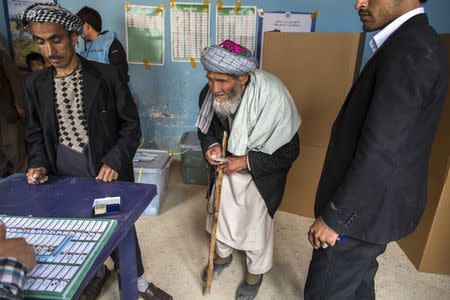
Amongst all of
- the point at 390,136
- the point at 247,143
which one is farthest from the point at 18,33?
the point at 390,136

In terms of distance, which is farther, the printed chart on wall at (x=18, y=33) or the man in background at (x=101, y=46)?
the printed chart on wall at (x=18, y=33)

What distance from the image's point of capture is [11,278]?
67cm

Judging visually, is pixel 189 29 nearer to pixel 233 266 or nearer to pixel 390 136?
pixel 233 266

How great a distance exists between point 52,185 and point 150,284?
0.79 m

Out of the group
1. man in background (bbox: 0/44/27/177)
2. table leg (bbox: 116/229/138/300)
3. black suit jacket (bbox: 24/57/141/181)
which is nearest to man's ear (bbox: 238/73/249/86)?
black suit jacket (bbox: 24/57/141/181)

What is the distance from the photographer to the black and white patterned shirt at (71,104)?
1394mm

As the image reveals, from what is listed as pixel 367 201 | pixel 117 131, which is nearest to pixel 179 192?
pixel 117 131

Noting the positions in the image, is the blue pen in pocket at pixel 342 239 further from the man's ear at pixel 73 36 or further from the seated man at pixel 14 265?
the man's ear at pixel 73 36

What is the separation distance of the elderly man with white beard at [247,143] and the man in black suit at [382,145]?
0.47 m

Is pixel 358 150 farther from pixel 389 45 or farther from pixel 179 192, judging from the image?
pixel 179 192

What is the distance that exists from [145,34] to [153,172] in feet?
4.61

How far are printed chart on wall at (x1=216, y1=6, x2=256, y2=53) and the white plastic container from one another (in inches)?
49.4

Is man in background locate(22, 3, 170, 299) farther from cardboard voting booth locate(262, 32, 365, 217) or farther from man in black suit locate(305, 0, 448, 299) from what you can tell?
cardboard voting booth locate(262, 32, 365, 217)

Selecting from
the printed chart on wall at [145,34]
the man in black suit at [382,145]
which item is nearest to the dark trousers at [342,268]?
the man in black suit at [382,145]
